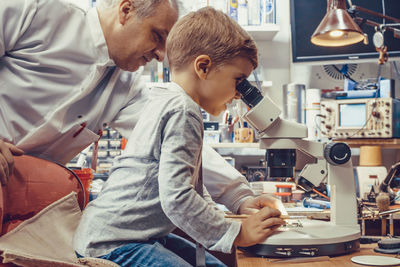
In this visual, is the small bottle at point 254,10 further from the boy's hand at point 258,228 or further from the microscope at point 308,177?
the boy's hand at point 258,228

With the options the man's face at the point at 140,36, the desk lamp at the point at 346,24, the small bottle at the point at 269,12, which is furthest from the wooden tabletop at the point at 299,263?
the small bottle at the point at 269,12

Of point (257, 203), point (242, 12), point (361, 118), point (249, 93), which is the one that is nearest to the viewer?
point (249, 93)

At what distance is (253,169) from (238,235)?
6.33 ft

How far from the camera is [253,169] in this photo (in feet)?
9.13

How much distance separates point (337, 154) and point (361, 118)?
1.70 metres

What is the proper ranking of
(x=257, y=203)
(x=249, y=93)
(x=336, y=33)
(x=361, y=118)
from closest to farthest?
1. (x=249, y=93)
2. (x=257, y=203)
3. (x=336, y=33)
4. (x=361, y=118)

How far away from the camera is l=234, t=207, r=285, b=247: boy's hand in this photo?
874 millimetres

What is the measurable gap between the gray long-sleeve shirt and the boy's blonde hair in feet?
0.39

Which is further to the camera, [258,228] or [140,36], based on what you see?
[140,36]

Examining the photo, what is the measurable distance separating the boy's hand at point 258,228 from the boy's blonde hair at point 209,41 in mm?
372

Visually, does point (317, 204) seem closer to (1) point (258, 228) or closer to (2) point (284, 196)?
(2) point (284, 196)

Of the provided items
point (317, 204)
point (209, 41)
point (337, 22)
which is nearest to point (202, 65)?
point (209, 41)

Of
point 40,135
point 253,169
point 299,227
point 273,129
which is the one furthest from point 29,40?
point 253,169

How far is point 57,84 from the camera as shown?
1.31 meters
